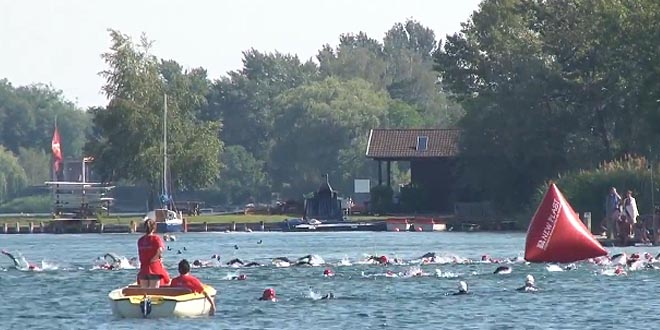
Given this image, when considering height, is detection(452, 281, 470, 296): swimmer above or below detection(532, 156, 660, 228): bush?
below

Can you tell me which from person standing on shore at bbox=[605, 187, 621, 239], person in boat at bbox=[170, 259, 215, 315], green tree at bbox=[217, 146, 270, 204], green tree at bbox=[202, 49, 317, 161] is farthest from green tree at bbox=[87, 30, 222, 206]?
person in boat at bbox=[170, 259, 215, 315]

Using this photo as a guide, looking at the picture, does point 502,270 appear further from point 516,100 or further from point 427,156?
point 427,156

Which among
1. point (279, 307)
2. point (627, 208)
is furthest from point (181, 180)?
point (279, 307)

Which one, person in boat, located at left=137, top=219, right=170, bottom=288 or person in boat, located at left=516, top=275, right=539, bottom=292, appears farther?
person in boat, located at left=516, top=275, right=539, bottom=292

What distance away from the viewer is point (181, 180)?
119938mm

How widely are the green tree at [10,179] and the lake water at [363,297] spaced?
114m

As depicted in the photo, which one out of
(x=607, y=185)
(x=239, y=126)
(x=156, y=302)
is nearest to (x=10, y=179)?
(x=239, y=126)

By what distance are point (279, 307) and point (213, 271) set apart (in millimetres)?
13563

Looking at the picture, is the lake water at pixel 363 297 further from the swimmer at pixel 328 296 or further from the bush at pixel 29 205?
the bush at pixel 29 205

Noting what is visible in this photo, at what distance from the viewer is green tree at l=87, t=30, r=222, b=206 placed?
117 metres

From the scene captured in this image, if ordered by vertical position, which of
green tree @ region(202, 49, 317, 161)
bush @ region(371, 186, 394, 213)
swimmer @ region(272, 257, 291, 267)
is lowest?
swimmer @ region(272, 257, 291, 267)

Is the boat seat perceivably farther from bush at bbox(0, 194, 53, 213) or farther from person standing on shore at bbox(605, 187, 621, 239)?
bush at bbox(0, 194, 53, 213)

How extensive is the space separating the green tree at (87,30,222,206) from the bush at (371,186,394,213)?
12664 millimetres

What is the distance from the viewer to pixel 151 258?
128 feet
